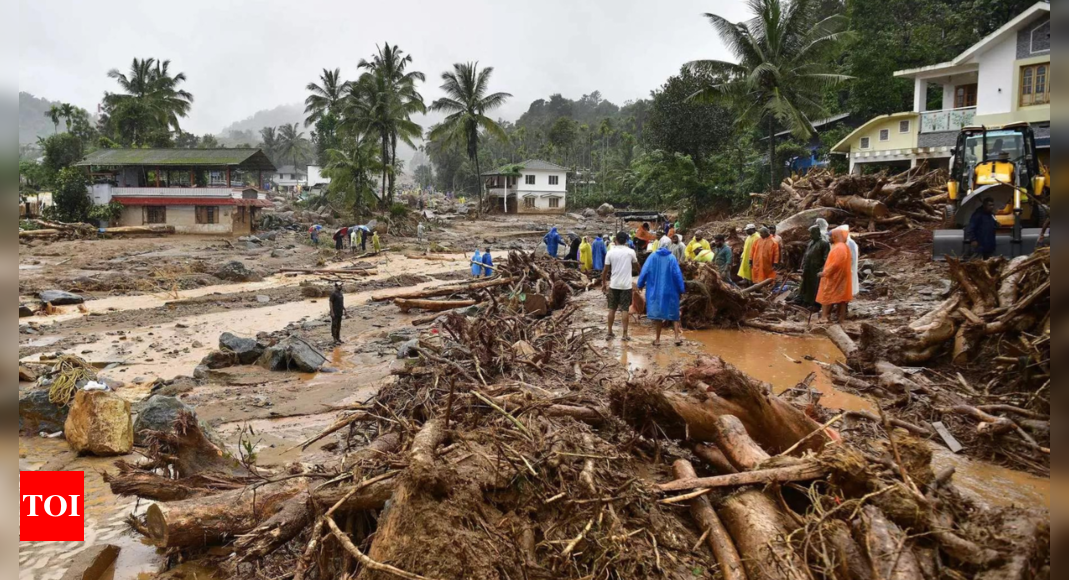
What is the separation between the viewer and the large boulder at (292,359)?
1071cm

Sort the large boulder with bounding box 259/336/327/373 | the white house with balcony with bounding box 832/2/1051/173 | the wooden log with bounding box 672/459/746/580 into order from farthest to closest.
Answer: the white house with balcony with bounding box 832/2/1051/173 → the large boulder with bounding box 259/336/327/373 → the wooden log with bounding box 672/459/746/580

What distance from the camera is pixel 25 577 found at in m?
4.54

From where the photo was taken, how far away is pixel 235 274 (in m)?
22.2

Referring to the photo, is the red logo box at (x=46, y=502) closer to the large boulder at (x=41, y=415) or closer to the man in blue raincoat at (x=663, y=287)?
the large boulder at (x=41, y=415)

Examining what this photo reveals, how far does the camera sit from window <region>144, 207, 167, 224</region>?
34.8 meters

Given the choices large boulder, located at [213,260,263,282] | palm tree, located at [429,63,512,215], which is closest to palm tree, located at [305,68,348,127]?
palm tree, located at [429,63,512,215]

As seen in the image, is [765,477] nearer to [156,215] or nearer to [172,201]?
[172,201]

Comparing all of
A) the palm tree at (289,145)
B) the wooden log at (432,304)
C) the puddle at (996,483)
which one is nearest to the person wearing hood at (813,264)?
the puddle at (996,483)

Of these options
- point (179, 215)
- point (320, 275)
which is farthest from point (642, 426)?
point (179, 215)

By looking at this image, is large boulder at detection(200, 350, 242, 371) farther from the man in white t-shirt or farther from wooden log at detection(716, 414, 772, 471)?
wooden log at detection(716, 414, 772, 471)

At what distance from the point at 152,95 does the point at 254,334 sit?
4354 cm

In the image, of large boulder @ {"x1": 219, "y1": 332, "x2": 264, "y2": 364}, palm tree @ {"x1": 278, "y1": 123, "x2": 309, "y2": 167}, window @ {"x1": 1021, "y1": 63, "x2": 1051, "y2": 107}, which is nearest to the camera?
large boulder @ {"x1": 219, "y1": 332, "x2": 264, "y2": 364}

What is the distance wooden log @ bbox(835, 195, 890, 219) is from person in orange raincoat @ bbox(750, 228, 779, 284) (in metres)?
5.16

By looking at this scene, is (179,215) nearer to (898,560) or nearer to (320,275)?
(320,275)
